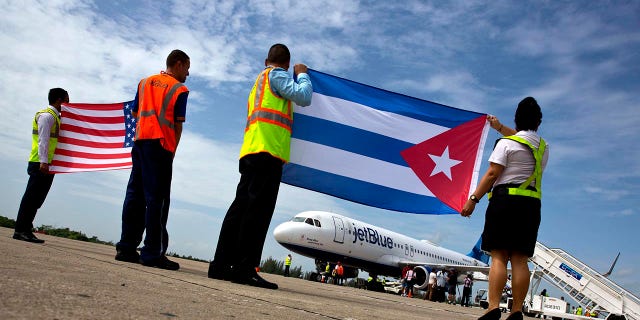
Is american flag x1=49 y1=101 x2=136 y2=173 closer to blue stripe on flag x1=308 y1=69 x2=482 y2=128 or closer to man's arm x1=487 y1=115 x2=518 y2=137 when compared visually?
blue stripe on flag x1=308 y1=69 x2=482 y2=128

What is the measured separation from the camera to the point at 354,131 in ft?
18.9

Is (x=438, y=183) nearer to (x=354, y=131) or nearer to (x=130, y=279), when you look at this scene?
(x=354, y=131)

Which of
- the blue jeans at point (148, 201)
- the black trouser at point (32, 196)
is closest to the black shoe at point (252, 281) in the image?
the blue jeans at point (148, 201)

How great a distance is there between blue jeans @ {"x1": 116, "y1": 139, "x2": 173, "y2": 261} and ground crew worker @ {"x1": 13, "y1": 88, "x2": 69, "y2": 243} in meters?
1.47

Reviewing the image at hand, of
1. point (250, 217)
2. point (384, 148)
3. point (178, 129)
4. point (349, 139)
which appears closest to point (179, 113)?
point (178, 129)

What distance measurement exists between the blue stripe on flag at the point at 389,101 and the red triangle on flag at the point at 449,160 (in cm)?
14

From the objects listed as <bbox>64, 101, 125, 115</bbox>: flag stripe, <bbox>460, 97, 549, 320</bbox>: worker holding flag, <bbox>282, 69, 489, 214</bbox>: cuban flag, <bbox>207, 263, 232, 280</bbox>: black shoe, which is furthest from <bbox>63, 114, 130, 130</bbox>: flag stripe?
<bbox>460, 97, 549, 320</bbox>: worker holding flag

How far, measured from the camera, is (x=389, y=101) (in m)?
5.92

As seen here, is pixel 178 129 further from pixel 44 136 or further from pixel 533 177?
pixel 533 177

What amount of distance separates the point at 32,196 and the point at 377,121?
13.0ft

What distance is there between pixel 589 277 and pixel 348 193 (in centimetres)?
1713

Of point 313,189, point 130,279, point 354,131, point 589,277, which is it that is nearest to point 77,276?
point 130,279

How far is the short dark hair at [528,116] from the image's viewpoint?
3.17 m

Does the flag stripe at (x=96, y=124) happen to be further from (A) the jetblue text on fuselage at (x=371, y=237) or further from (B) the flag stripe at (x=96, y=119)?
(A) the jetblue text on fuselage at (x=371, y=237)
